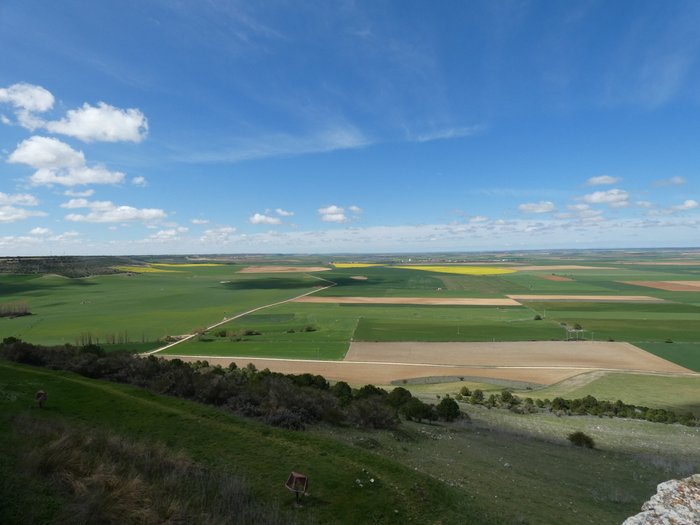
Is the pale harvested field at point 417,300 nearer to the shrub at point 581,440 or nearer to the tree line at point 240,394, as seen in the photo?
the shrub at point 581,440

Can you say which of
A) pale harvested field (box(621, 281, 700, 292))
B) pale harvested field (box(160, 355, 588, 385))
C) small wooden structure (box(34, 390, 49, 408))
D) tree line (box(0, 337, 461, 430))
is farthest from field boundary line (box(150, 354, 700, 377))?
pale harvested field (box(621, 281, 700, 292))

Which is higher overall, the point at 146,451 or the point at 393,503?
the point at 146,451

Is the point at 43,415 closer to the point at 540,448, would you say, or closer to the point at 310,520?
the point at 310,520

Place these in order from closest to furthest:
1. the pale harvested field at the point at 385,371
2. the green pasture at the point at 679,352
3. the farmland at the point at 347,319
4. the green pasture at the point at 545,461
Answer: the green pasture at the point at 545,461
the pale harvested field at the point at 385,371
the green pasture at the point at 679,352
the farmland at the point at 347,319

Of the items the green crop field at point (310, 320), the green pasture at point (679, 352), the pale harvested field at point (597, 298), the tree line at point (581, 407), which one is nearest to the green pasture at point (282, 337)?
the green crop field at point (310, 320)

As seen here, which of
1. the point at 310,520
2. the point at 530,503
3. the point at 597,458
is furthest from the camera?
the point at 597,458

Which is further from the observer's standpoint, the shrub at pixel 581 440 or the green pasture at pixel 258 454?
the shrub at pixel 581 440

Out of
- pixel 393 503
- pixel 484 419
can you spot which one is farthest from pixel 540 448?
pixel 393 503
